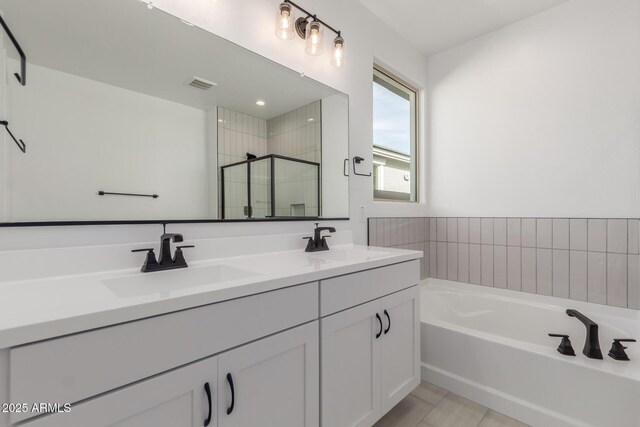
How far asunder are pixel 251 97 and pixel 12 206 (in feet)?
3.33

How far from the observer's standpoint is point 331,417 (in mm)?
1129

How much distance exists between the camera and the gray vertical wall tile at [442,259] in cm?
265

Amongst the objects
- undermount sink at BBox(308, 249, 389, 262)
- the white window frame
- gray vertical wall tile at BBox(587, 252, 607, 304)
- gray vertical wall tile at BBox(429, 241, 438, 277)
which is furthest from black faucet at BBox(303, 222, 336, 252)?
gray vertical wall tile at BBox(587, 252, 607, 304)

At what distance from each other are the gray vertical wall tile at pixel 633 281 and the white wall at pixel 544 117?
28 centimetres

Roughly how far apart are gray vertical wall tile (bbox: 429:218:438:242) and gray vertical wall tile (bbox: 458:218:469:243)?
20cm

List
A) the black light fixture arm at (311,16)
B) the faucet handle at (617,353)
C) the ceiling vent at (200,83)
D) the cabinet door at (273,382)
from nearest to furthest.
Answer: the cabinet door at (273,382) → the ceiling vent at (200,83) → the faucet handle at (617,353) → the black light fixture arm at (311,16)

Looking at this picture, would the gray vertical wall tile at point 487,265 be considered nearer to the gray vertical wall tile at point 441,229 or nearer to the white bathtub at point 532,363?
the white bathtub at point 532,363

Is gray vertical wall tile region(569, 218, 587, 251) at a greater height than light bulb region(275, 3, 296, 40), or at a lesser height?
lesser

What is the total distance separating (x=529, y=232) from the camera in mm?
2209

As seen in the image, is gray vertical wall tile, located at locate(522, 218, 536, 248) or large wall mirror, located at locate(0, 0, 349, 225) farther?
gray vertical wall tile, located at locate(522, 218, 536, 248)

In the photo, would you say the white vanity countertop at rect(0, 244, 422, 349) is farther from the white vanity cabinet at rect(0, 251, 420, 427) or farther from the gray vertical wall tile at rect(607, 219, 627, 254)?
the gray vertical wall tile at rect(607, 219, 627, 254)

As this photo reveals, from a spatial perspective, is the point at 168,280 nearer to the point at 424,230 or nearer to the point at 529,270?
the point at 424,230

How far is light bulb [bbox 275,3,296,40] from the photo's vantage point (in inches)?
59.6

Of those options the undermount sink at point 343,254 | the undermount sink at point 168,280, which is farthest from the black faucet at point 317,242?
the undermount sink at point 168,280
